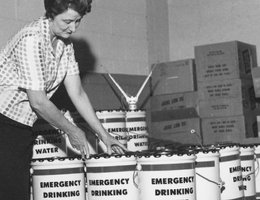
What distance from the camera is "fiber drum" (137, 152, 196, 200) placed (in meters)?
2.25

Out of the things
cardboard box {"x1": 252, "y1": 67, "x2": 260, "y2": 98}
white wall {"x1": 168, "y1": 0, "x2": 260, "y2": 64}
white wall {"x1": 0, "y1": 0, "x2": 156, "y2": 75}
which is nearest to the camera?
white wall {"x1": 0, "y1": 0, "x2": 156, "y2": 75}

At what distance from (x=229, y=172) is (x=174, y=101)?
62.2 inches

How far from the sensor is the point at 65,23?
220cm

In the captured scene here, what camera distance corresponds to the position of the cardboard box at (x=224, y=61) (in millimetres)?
3861

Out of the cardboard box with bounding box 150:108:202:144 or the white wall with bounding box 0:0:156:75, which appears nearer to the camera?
the white wall with bounding box 0:0:156:75

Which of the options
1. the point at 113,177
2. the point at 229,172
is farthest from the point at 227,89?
the point at 113,177

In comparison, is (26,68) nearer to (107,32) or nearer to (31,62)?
(31,62)

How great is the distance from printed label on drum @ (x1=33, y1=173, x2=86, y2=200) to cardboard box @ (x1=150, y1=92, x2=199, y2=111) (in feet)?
5.94

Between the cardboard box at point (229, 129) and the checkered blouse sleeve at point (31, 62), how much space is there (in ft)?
6.31

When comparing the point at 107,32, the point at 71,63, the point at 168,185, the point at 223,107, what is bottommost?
the point at 168,185

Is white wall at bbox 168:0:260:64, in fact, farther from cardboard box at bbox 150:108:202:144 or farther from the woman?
the woman

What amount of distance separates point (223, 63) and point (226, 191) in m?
1.48

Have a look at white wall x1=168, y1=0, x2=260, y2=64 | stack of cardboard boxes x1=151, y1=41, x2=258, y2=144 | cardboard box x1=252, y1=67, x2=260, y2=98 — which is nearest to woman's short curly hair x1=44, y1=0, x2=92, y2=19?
stack of cardboard boxes x1=151, y1=41, x2=258, y2=144

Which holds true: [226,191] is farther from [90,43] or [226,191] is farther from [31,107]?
[90,43]
